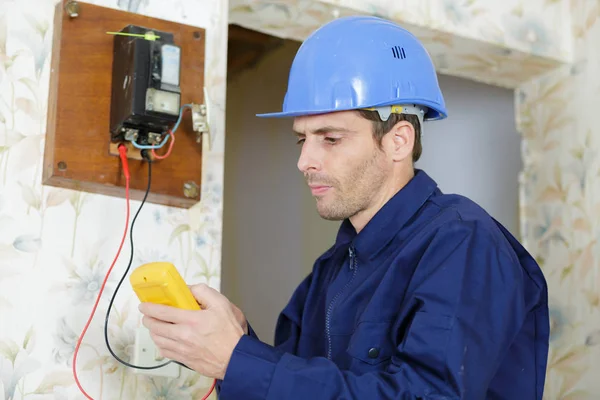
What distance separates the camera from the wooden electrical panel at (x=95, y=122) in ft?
4.42

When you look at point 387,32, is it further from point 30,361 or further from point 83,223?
point 30,361

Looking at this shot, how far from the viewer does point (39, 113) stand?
4.50ft

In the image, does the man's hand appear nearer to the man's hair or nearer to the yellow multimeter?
the yellow multimeter

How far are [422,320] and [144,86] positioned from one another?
642 millimetres

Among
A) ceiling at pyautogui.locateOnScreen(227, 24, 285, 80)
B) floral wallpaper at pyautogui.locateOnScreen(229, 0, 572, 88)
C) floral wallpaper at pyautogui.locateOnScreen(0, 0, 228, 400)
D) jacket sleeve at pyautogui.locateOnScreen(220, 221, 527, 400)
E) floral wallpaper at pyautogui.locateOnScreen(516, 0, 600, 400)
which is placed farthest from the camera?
ceiling at pyautogui.locateOnScreen(227, 24, 285, 80)

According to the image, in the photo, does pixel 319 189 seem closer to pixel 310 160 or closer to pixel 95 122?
pixel 310 160

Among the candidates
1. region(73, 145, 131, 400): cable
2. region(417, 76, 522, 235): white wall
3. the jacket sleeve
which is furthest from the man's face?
region(417, 76, 522, 235): white wall

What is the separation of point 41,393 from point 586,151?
1.33 m

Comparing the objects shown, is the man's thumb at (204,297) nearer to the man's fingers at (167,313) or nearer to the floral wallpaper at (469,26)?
the man's fingers at (167,313)

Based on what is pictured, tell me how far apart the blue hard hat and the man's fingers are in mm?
359

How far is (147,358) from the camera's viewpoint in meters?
1.34

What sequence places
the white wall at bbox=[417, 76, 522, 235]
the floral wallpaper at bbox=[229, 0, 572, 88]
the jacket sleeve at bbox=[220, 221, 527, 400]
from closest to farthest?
the jacket sleeve at bbox=[220, 221, 527, 400] < the floral wallpaper at bbox=[229, 0, 572, 88] < the white wall at bbox=[417, 76, 522, 235]

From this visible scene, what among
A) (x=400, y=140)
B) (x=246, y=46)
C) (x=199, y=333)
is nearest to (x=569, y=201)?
(x=400, y=140)

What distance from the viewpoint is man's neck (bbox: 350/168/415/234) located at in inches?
49.4
